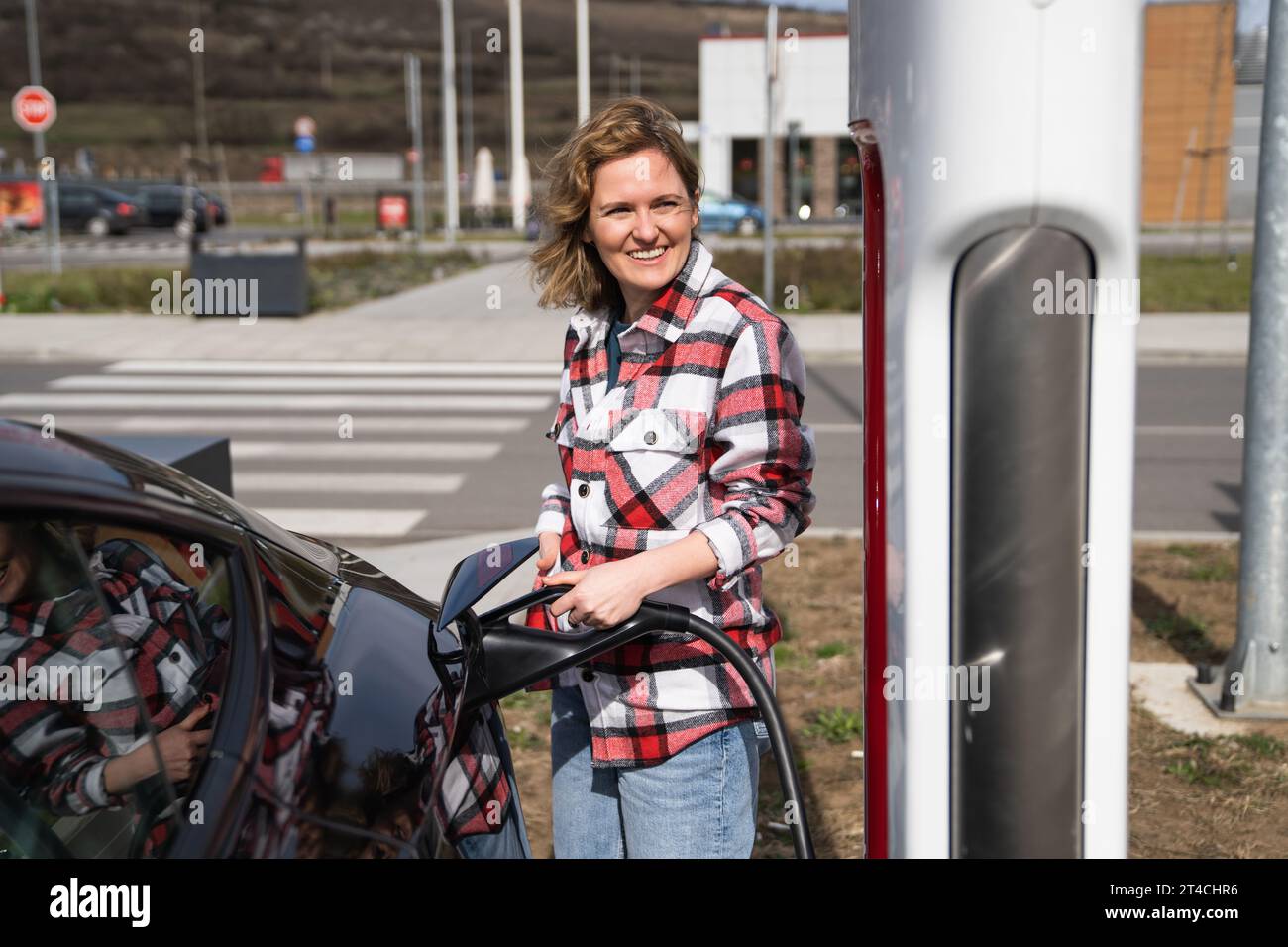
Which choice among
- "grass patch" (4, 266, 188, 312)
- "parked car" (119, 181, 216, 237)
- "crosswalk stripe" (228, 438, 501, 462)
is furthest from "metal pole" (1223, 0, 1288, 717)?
"parked car" (119, 181, 216, 237)

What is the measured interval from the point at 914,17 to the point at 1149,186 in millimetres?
48567

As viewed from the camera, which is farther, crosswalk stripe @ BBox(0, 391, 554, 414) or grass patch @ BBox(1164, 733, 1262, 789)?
crosswalk stripe @ BBox(0, 391, 554, 414)

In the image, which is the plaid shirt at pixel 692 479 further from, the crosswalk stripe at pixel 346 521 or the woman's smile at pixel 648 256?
the crosswalk stripe at pixel 346 521

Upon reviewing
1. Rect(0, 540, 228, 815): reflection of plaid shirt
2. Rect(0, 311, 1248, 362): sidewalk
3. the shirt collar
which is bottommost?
Rect(0, 311, 1248, 362): sidewalk

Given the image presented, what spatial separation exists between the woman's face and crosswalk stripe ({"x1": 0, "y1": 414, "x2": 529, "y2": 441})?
8316 millimetres

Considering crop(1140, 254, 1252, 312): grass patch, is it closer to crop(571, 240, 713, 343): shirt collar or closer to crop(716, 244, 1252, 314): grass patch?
crop(716, 244, 1252, 314): grass patch

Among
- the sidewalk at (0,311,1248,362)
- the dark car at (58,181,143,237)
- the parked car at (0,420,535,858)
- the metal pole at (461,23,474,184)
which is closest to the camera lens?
the parked car at (0,420,535,858)

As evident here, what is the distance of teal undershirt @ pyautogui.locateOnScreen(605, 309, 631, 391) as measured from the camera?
2.24 meters

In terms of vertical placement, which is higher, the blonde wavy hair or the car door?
the blonde wavy hair

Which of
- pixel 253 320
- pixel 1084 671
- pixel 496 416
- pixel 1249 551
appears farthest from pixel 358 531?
pixel 253 320

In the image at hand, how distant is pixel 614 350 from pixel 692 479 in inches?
10.5

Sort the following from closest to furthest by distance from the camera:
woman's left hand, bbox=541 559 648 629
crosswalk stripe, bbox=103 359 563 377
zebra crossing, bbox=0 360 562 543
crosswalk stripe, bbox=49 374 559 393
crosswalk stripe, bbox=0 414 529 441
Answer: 1. woman's left hand, bbox=541 559 648 629
2. zebra crossing, bbox=0 360 562 543
3. crosswalk stripe, bbox=0 414 529 441
4. crosswalk stripe, bbox=49 374 559 393
5. crosswalk stripe, bbox=103 359 563 377

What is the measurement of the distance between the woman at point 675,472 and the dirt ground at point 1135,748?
565 mm

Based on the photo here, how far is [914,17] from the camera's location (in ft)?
4.52
